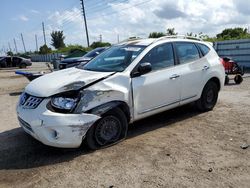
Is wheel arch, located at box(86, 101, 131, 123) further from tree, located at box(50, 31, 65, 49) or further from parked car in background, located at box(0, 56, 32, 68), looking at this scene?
tree, located at box(50, 31, 65, 49)

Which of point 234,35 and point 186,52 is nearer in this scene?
point 186,52

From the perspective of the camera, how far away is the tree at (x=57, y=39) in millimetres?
83000

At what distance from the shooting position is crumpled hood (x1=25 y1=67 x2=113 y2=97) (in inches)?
172

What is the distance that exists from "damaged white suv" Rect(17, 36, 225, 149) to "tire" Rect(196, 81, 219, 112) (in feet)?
0.09

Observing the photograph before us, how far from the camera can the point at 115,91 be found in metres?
4.66

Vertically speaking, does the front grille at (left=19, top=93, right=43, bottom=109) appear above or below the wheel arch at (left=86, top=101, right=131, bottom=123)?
above

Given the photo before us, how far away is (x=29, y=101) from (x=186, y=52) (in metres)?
3.32

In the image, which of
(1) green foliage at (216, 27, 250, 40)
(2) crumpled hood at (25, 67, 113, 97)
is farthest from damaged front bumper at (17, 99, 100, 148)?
(1) green foliage at (216, 27, 250, 40)

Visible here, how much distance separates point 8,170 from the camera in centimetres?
409

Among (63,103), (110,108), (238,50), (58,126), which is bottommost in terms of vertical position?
(58,126)

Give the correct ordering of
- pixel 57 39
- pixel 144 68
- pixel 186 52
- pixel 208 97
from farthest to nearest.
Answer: pixel 57 39, pixel 208 97, pixel 186 52, pixel 144 68

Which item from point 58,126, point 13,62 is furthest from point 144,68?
point 13,62

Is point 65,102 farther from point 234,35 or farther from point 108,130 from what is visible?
point 234,35

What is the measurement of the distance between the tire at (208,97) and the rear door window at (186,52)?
774 millimetres
